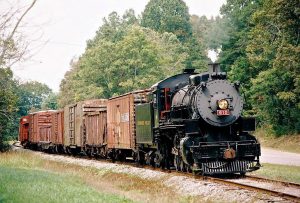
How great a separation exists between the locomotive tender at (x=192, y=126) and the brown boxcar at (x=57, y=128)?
534 inches

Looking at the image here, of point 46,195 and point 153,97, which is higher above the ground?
point 153,97

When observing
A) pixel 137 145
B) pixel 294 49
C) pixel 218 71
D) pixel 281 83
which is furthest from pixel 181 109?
pixel 281 83

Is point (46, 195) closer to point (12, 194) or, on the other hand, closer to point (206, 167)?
point (12, 194)

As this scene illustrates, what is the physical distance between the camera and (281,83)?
3859 cm

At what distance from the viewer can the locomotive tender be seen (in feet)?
51.0

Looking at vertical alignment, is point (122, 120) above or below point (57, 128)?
above

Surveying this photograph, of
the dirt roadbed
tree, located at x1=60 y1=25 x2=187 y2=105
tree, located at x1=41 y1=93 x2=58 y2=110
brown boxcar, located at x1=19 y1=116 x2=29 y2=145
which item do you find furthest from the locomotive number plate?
tree, located at x1=41 y1=93 x2=58 y2=110

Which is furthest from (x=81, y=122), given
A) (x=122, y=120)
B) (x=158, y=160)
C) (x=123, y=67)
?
(x=123, y=67)

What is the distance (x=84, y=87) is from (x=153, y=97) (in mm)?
→ 41348

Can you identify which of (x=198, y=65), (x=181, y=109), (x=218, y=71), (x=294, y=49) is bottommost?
(x=181, y=109)

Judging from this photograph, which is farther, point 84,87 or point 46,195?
point 84,87

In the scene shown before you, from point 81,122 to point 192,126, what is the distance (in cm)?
1592

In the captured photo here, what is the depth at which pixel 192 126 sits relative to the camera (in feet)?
50.9

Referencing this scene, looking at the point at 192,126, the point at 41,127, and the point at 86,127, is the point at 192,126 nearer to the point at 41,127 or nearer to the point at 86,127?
the point at 86,127
